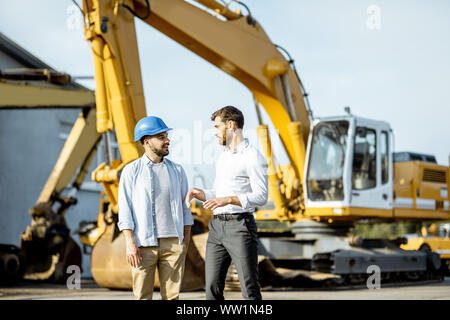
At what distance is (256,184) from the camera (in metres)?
4.69

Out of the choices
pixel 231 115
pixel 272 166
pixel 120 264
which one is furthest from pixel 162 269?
pixel 272 166

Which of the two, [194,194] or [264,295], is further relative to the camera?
[264,295]

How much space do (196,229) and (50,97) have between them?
5.24m

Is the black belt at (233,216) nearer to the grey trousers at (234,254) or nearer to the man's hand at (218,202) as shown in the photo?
the grey trousers at (234,254)

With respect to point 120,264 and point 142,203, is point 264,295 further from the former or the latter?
point 142,203

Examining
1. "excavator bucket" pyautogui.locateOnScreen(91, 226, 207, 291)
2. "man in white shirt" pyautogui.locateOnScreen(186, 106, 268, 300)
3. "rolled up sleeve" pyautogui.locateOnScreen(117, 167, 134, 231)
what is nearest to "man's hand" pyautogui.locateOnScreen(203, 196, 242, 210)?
"man in white shirt" pyautogui.locateOnScreen(186, 106, 268, 300)

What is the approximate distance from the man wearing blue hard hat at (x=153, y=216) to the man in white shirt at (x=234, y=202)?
193 mm

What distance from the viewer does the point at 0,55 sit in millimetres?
19078

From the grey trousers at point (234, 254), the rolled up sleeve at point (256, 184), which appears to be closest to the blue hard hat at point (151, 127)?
the rolled up sleeve at point (256, 184)

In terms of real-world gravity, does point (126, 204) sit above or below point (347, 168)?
below

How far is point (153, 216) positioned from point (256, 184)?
748 millimetres
